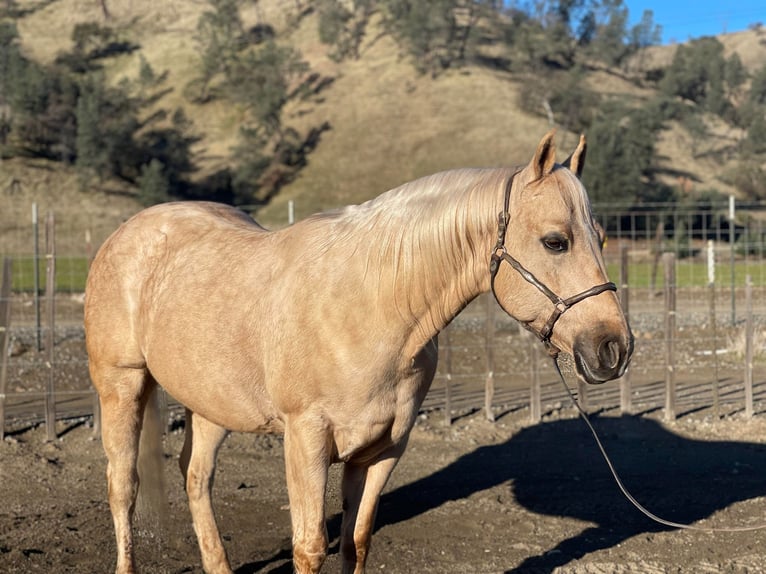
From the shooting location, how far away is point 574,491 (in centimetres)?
605

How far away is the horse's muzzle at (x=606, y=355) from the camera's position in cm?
276

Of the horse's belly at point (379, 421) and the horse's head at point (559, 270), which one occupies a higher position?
the horse's head at point (559, 270)

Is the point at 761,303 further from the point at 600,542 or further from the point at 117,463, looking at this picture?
the point at 117,463

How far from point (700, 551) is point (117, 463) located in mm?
3315

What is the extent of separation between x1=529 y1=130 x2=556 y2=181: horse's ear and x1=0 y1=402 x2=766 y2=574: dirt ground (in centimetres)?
247

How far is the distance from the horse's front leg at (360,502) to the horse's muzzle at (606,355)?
3.70 ft

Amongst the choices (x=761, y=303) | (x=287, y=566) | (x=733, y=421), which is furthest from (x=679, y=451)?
(x=761, y=303)

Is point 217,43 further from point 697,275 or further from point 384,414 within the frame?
point 384,414

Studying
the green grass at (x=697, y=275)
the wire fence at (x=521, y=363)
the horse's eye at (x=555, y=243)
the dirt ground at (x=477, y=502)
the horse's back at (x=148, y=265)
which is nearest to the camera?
the horse's eye at (x=555, y=243)

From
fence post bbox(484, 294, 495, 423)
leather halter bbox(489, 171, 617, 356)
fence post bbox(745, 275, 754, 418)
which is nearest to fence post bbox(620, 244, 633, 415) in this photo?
fence post bbox(745, 275, 754, 418)

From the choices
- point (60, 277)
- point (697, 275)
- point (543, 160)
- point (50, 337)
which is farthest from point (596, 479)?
point (60, 277)

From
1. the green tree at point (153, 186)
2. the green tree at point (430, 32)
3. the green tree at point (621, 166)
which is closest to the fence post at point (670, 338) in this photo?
the green tree at point (621, 166)

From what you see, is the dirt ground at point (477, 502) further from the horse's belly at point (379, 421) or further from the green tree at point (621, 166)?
the green tree at point (621, 166)

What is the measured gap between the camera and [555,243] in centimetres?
289
